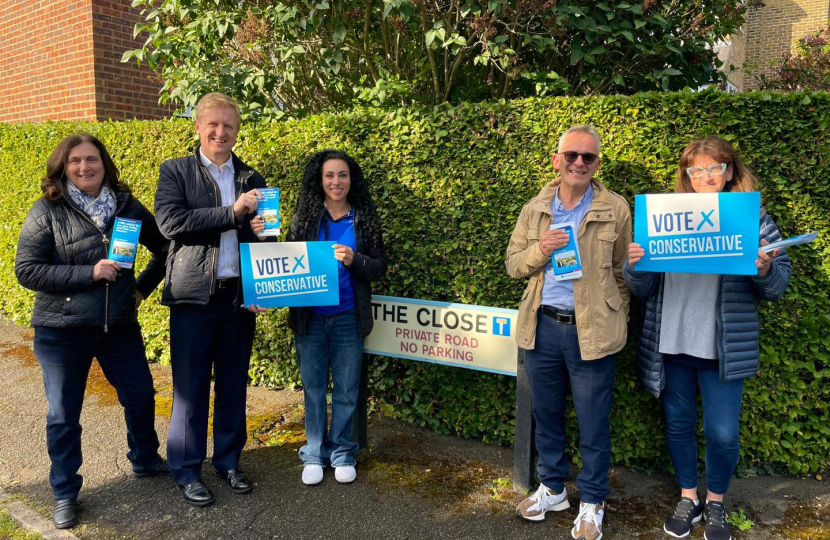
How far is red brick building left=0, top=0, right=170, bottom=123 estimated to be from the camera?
7785 mm

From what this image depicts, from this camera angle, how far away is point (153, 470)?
3.69 metres

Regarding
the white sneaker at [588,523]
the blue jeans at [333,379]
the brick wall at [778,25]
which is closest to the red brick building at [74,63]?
the blue jeans at [333,379]

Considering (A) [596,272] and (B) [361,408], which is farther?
(B) [361,408]

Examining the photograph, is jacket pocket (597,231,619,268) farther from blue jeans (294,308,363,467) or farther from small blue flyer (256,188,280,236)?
small blue flyer (256,188,280,236)

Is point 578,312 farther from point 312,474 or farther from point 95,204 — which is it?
point 95,204

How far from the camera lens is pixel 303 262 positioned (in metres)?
3.31

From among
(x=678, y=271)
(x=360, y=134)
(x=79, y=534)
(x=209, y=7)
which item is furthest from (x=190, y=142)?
(x=678, y=271)

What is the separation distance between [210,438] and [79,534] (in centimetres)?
118

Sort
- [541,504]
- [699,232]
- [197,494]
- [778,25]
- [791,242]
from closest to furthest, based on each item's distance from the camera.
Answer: [791,242]
[699,232]
[541,504]
[197,494]
[778,25]

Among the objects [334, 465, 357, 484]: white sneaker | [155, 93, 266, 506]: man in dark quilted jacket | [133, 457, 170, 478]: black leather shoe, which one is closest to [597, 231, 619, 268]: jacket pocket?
[155, 93, 266, 506]: man in dark quilted jacket

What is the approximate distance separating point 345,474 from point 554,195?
2089 mm

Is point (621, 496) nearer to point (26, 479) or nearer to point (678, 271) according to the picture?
point (678, 271)

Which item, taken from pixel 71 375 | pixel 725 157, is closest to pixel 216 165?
pixel 71 375

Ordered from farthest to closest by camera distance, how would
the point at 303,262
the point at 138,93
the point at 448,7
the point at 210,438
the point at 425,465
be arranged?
Result: the point at 138,93 → the point at 448,7 → the point at 210,438 → the point at 425,465 → the point at 303,262
